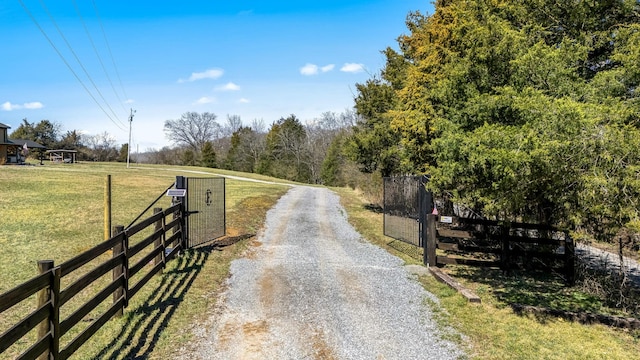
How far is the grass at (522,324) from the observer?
5035mm

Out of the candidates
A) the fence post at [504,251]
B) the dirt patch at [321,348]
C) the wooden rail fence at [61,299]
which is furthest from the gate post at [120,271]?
the fence post at [504,251]

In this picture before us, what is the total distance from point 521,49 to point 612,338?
5244 millimetres

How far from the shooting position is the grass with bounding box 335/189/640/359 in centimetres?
504

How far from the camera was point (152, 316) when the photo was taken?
5.83m

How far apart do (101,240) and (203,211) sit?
10.6ft

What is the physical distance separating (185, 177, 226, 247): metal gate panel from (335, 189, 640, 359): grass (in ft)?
19.4

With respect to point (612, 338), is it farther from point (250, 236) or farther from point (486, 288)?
point (250, 236)

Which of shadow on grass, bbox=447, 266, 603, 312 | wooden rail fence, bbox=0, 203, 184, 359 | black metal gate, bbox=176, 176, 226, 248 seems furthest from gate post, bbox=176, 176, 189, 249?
shadow on grass, bbox=447, 266, 603, 312

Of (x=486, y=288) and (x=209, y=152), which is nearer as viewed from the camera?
(x=486, y=288)

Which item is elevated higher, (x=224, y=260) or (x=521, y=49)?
(x=521, y=49)

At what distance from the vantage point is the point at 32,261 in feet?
30.8

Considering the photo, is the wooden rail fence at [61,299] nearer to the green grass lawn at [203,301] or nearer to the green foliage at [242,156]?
the green grass lawn at [203,301]

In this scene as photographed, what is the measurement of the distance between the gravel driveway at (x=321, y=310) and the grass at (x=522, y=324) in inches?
14.6

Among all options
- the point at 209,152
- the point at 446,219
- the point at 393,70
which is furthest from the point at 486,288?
the point at 209,152
